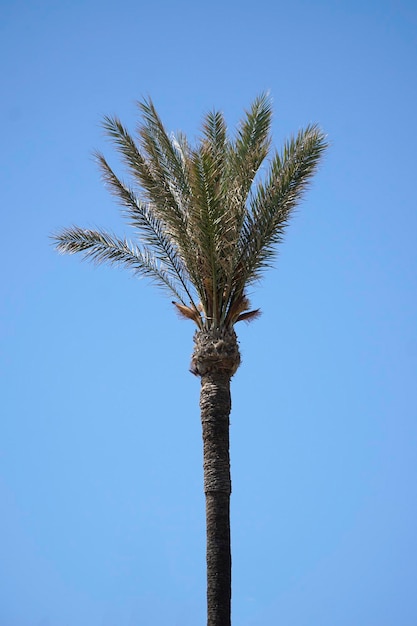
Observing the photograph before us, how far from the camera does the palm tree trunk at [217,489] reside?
18266 millimetres

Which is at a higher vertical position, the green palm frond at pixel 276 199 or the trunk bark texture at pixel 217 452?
the green palm frond at pixel 276 199

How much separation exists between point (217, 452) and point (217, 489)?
2.08ft

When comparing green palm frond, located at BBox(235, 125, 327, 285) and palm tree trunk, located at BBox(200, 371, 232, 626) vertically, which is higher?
green palm frond, located at BBox(235, 125, 327, 285)

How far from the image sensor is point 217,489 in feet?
61.8

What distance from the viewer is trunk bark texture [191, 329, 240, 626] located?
60.0ft

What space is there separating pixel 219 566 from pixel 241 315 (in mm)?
4535

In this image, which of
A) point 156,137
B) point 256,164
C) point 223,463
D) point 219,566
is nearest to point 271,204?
point 256,164

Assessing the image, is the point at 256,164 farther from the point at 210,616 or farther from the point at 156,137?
the point at 210,616

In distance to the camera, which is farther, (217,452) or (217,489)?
(217,452)

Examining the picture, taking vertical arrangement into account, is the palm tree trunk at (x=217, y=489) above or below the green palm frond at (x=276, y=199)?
below

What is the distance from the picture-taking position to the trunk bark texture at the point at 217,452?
60.0 ft

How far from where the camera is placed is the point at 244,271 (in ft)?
65.2

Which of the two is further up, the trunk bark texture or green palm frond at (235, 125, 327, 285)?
green palm frond at (235, 125, 327, 285)

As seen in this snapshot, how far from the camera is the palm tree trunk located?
18266mm
